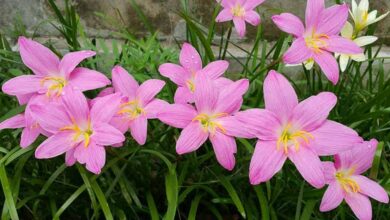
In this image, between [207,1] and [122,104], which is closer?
[122,104]

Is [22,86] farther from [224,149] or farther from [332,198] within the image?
[332,198]

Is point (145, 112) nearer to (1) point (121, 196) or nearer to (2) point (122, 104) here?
(2) point (122, 104)

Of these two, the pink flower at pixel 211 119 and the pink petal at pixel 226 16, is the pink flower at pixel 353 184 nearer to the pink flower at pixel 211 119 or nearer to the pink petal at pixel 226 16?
the pink flower at pixel 211 119

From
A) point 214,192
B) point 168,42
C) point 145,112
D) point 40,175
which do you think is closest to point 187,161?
point 214,192

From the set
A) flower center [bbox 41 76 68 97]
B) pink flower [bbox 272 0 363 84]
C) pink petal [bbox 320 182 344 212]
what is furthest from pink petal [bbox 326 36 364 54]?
flower center [bbox 41 76 68 97]

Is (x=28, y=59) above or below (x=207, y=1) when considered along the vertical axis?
above

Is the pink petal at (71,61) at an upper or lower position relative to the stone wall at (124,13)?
upper

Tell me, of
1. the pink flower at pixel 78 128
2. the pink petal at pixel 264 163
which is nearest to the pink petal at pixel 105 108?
the pink flower at pixel 78 128
